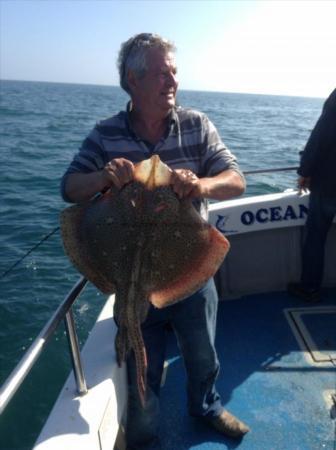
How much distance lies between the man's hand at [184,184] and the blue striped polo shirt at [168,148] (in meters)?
0.37

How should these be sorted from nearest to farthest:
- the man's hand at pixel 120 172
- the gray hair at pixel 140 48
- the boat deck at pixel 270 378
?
1. the man's hand at pixel 120 172
2. the gray hair at pixel 140 48
3. the boat deck at pixel 270 378

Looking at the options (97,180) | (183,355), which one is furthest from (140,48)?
(183,355)

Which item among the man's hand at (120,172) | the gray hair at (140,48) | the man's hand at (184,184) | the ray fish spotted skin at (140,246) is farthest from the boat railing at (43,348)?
the gray hair at (140,48)

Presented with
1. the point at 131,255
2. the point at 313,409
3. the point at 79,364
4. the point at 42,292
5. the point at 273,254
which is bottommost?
the point at 42,292

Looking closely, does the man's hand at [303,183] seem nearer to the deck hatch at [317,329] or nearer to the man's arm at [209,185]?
the deck hatch at [317,329]

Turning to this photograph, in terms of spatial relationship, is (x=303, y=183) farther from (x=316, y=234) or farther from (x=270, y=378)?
(x=270, y=378)

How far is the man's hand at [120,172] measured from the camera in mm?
2176

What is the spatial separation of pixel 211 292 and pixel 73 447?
1.23 metres

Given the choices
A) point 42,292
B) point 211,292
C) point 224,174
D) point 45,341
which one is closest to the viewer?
point 45,341

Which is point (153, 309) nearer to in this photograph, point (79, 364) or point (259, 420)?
point (79, 364)

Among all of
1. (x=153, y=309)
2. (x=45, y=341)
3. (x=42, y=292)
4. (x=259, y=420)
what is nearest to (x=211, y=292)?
(x=153, y=309)

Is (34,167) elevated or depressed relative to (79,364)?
depressed

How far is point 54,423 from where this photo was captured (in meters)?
2.29

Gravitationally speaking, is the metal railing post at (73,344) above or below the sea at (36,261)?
above
